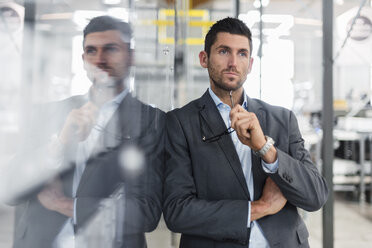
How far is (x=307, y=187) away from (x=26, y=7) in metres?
0.86

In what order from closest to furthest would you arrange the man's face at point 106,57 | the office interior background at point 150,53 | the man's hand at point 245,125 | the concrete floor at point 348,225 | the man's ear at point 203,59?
1. the office interior background at point 150,53
2. the man's face at point 106,57
3. the man's hand at point 245,125
4. the man's ear at point 203,59
5. the concrete floor at point 348,225

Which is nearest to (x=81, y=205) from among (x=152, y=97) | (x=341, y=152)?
(x=152, y=97)

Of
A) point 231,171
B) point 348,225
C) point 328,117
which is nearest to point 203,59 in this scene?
point 231,171

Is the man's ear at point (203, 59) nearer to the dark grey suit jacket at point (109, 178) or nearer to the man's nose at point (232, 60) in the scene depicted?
the man's nose at point (232, 60)

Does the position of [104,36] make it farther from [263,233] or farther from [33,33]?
[263,233]

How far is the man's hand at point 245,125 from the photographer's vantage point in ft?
2.80

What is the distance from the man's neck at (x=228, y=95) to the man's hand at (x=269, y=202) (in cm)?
27

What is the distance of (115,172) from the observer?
0.58 meters

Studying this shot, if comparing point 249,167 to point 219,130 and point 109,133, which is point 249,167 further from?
point 109,133

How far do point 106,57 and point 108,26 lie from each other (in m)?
0.05

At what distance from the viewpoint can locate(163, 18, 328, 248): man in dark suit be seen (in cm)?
95

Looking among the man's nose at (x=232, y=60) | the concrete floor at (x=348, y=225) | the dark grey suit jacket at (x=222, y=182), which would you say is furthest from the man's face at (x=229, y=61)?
the concrete floor at (x=348, y=225)

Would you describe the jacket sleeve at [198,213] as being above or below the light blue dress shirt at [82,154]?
below

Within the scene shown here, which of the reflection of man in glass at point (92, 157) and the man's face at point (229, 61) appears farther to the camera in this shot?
the man's face at point (229, 61)
